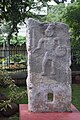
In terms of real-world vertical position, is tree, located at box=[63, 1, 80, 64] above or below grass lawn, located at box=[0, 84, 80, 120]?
above

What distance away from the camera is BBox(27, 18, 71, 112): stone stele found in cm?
598

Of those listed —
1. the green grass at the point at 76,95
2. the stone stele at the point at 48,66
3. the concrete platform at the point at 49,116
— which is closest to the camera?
the concrete platform at the point at 49,116

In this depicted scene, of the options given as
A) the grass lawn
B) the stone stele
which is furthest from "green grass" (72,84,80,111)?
the stone stele

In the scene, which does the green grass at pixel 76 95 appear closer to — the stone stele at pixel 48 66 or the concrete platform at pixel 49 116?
the stone stele at pixel 48 66

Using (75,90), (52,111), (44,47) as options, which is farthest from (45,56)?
(75,90)

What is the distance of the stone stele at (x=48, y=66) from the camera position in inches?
235

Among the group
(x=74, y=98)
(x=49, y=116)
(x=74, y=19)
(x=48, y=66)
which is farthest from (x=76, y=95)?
(x=49, y=116)

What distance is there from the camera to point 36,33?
19.9 ft

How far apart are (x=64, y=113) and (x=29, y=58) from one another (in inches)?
48.7

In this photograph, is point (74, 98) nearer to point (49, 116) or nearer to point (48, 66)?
point (48, 66)

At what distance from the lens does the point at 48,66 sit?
610cm

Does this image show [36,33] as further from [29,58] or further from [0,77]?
[0,77]

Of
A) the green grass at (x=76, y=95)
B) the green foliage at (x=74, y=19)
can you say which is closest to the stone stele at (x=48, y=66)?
the green grass at (x=76, y=95)

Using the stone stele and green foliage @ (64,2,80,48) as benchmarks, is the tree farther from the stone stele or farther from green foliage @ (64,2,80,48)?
the stone stele
